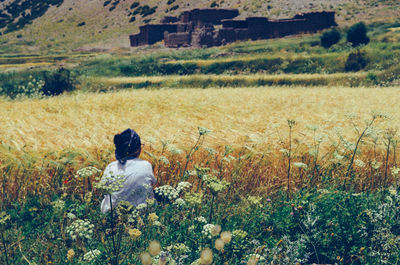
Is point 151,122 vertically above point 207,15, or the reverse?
point 207,15

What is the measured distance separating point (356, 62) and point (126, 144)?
25719 mm

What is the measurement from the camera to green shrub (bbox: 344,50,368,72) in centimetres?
2605

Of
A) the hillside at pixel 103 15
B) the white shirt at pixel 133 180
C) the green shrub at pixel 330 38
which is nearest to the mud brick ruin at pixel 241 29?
the hillside at pixel 103 15

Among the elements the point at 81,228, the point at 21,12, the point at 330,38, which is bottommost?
the point at 330,38

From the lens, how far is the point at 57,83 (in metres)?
19.9

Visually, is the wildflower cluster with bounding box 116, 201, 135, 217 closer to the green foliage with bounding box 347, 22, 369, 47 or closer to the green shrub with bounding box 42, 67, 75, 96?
the green shrub with bounding box 42, 67, 75, 96

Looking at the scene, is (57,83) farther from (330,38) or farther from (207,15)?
(207,15)

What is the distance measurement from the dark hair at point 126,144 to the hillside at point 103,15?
56.5 meters

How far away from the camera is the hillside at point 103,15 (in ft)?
210

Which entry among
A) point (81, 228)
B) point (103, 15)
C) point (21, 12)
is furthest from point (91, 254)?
point (21, 12)

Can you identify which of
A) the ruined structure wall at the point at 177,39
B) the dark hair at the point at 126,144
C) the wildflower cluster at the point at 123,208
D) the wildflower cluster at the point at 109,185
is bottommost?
the ruined structure wall at the point at 177,39

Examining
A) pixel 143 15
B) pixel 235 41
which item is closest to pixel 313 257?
pixel 235 41

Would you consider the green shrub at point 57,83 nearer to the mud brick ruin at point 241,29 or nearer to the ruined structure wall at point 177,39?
the mud brick ruin at point 241,29

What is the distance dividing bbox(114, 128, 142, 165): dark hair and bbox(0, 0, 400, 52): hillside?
→ 56.5 m
